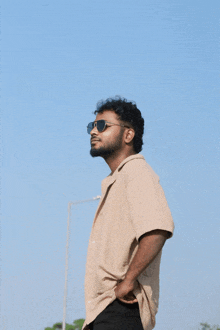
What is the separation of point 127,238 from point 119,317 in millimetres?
494

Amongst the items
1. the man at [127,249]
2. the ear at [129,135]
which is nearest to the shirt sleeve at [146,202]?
the man at [127,249]

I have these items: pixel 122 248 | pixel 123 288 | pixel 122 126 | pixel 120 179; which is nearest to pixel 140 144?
pixel 122 126

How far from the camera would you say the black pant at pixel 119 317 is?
3100 mm

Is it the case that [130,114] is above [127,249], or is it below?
above

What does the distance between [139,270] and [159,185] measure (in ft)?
1.97

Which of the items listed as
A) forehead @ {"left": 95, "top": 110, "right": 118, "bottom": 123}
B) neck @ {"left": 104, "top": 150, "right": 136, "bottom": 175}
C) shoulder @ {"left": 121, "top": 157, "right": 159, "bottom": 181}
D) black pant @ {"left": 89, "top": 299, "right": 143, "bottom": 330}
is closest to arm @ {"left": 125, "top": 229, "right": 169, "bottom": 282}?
black pant @ {"left": 89, "top": 299, "right": 143, "bottom": 330}

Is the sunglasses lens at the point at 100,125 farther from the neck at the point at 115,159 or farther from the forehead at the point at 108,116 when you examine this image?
the neck at the point at 115,159

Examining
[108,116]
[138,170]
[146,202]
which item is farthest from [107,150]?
[146,202]

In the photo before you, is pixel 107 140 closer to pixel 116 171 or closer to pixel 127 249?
pixel 116 171

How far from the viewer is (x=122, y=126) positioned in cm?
389

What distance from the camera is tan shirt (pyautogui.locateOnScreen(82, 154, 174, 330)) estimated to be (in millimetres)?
3096

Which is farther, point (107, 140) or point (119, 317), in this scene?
point (107, 140)

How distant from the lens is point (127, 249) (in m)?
3.16

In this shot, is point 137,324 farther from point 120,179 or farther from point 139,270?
point 120,179
